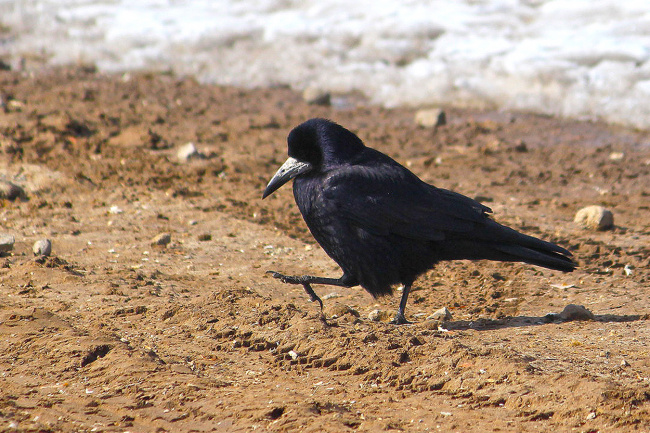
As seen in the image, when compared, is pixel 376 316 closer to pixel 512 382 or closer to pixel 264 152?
pixel 512 382

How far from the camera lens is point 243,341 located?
401 cm

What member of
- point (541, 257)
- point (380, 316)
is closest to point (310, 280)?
point (380, 316)

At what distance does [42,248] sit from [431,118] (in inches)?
187

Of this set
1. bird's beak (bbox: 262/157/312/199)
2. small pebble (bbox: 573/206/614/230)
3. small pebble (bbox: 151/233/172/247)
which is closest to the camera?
bird's beak (bbox: 262/157/312/199)

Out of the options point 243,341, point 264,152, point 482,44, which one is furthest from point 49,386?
point 482,44

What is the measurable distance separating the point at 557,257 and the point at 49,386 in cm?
263

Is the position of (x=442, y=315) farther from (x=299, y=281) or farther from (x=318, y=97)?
(x=318, y=97)

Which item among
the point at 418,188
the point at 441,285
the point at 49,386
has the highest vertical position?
the point at 418,188

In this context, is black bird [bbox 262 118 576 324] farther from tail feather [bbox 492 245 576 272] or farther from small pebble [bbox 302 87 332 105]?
small pebble [bbox 302 87 332 105]

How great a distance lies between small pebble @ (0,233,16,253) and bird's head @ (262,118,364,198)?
1.71 metres

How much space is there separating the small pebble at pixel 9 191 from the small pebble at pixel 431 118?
4.18 metres

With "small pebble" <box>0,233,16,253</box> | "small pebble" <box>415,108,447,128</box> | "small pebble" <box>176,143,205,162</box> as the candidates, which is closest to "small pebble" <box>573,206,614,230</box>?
"small pebble" <box>415,108,447,128</box>

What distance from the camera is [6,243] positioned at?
5.22m

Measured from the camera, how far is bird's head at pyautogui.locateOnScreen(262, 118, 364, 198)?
15.8ft
